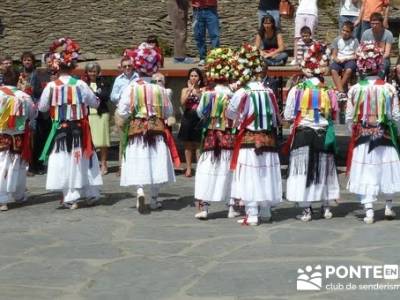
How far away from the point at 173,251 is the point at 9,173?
3.27 m

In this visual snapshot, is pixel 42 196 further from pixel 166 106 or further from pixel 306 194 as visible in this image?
pixel 306 194

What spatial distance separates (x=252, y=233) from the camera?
439 inches

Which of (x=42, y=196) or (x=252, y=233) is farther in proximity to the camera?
(x=42, y=196)

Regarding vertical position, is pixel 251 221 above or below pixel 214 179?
below

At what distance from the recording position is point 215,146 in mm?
12008

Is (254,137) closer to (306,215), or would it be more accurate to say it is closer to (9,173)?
(306,215)

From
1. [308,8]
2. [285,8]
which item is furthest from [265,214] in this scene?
[285,8]

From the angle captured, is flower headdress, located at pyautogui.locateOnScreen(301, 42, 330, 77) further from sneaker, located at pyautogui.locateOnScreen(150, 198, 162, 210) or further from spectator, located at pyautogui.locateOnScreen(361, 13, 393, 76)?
spectator, located at pyautogui.locateOnScreen(361, 13, 393, 76)

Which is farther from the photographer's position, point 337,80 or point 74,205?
point 337,80

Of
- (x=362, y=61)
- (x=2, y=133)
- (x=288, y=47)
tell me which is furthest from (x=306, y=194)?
(x=288, y=47)

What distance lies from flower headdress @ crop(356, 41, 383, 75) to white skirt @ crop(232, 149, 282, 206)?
4.46 feet

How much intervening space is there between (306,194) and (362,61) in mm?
1559

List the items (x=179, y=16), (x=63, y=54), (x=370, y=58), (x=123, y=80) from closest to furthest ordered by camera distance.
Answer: (x=370, y=58) < (x=63, y=54) < (x=123, y=80) < (x=179, y=16)

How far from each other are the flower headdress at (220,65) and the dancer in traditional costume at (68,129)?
1.64 meters
